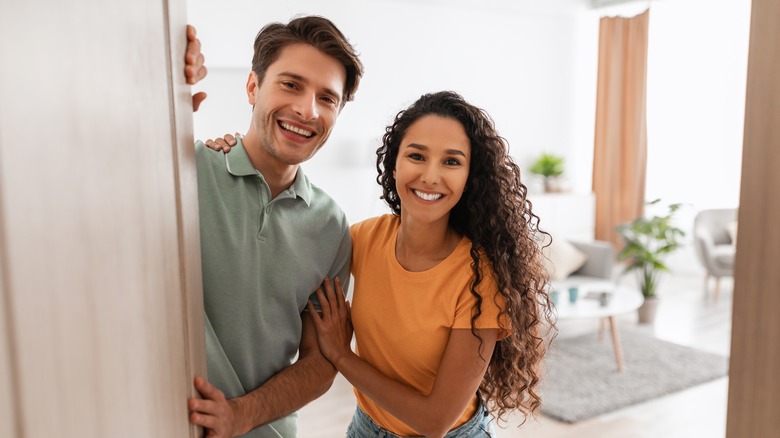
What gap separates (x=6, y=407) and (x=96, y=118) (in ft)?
0.87

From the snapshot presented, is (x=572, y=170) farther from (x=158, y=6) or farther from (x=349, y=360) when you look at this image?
(x=158, y=6)

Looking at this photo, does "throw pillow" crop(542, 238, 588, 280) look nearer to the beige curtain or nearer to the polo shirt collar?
the beige curtain

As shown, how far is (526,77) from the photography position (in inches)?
284

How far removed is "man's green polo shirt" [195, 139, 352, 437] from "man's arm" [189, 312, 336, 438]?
0.03m

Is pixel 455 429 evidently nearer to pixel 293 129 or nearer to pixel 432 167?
pixel 432 167

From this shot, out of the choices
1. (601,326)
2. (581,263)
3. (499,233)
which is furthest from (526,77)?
(499,233)

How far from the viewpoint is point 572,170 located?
800 cm

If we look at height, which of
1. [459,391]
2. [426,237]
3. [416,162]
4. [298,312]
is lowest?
[459,391]

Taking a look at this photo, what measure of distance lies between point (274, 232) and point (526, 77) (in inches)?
244

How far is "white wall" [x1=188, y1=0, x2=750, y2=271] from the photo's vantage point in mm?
5383

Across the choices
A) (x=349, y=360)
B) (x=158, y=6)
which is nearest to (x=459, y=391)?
(x=349, y=360)

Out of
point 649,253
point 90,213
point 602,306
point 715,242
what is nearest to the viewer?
point 90,213

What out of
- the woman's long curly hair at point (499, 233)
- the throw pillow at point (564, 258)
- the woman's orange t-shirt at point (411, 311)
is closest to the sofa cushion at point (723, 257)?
the throw pillow at point (564, 258)

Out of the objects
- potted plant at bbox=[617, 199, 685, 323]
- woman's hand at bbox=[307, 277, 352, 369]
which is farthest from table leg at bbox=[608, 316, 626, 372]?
woman's hand at bbox=[307, 277, 352, 369]
